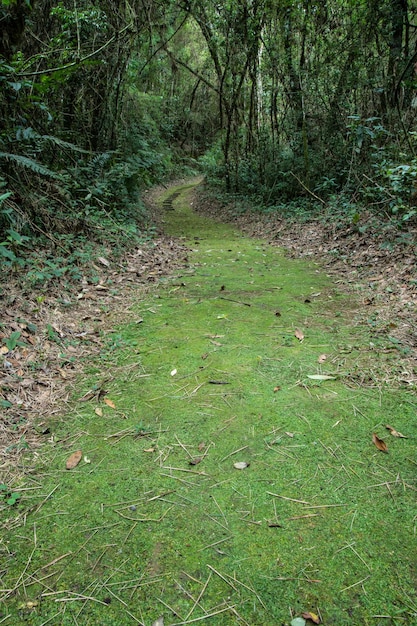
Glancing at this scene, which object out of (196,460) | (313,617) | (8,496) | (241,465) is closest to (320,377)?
(241,465)

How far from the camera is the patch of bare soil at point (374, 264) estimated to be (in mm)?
3072

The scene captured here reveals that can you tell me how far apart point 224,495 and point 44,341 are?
1.89 meters

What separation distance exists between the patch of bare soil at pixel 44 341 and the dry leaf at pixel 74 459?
0.21m

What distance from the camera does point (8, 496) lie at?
5.78ft

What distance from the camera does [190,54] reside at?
2033 centimetres

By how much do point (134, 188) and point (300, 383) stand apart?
7611 mm

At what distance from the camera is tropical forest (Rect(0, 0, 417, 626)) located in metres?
1.39

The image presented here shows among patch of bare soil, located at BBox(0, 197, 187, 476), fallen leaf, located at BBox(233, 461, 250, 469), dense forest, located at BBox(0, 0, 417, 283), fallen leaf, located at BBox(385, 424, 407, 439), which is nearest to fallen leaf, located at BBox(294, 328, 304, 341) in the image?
fallen leaf, located at BBox(385, 424, 407, 439)

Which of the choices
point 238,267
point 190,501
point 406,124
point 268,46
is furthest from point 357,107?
point 190,501

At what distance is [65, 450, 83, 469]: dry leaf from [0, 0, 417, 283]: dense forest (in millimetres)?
1386

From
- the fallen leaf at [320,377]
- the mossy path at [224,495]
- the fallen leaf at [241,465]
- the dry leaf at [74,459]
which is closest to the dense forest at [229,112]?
the dry leaf at [74,459]

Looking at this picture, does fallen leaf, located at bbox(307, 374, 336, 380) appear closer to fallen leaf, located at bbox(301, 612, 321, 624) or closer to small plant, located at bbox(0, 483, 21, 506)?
fallen leaf, located at bbox(301, 612, 321, 624)

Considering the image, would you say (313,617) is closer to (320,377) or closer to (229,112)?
(320,377)

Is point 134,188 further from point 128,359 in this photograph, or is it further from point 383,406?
point 383,406
